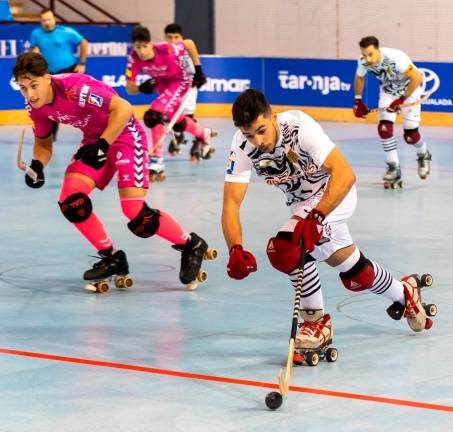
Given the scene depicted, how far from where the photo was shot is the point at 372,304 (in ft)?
23.9

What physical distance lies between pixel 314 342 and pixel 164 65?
803cm

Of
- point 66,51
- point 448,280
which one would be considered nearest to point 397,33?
point 66,51

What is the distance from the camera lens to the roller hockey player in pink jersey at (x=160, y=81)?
13.4 m

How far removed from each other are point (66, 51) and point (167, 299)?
35.5 feet

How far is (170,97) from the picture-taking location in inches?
541

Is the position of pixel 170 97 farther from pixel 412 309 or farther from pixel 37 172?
pixel 412 309

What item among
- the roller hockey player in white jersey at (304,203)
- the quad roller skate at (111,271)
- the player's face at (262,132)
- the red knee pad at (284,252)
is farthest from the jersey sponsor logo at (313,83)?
the player's face at (262,132)

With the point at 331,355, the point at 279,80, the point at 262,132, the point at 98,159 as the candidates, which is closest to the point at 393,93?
the point at 98,159

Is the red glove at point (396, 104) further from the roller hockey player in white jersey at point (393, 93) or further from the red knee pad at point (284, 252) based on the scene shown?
the red knee pad at point (284, 252)

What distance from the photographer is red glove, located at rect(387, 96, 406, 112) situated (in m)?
12.6

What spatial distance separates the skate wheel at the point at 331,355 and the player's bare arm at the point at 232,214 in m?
0.74

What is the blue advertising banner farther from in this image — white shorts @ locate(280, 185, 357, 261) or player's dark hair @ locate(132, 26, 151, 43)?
white shorts @ locate(280, 185, 357, 261)

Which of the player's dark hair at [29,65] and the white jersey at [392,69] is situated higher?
the player's dark hair at [29,65]

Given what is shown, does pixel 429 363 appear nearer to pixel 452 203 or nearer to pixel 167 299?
pixel 167 299
